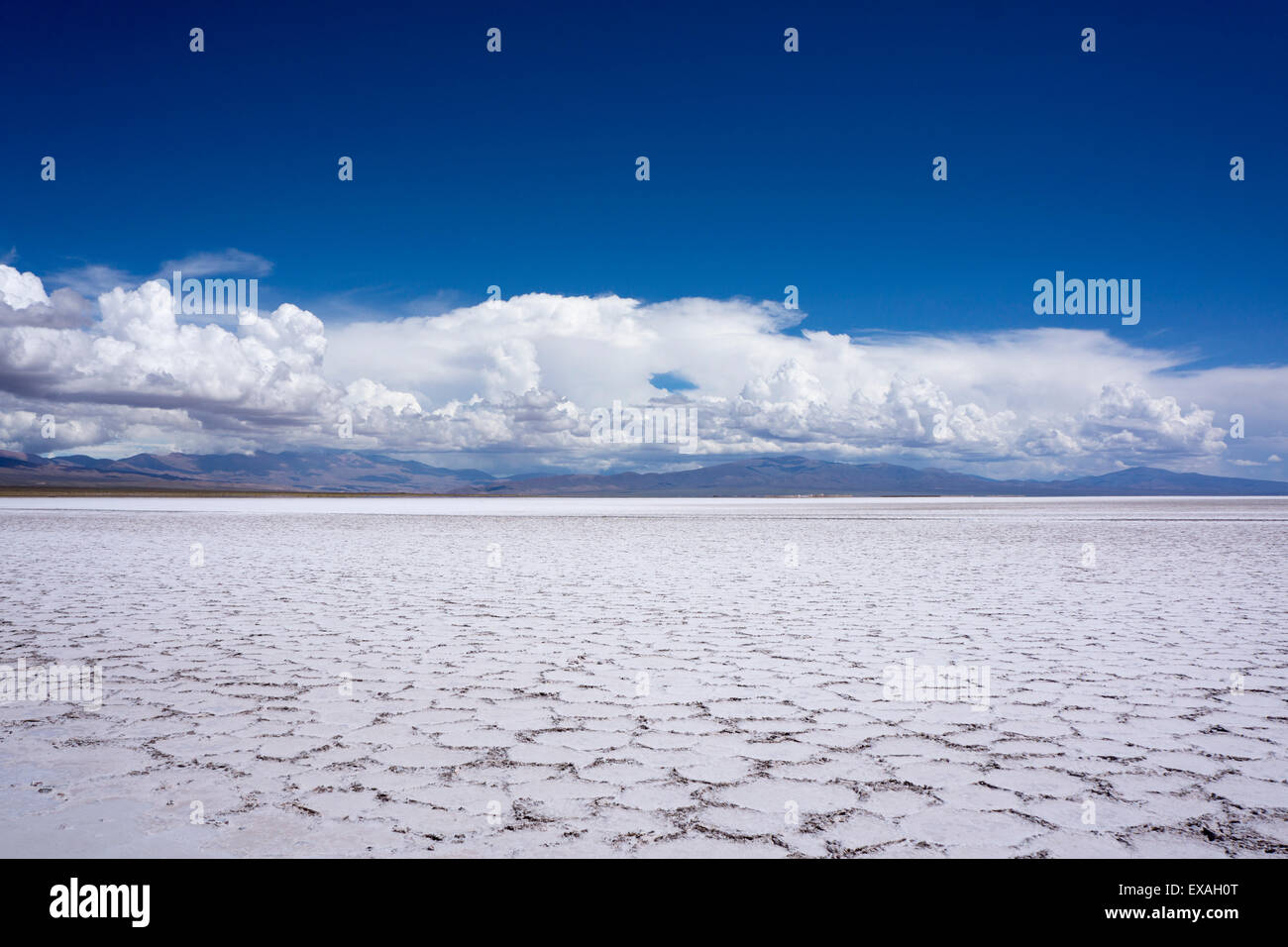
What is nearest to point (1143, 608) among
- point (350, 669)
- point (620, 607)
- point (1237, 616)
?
point (1237, 616)

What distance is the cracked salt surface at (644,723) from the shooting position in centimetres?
242

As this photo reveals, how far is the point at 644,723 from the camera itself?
353cm

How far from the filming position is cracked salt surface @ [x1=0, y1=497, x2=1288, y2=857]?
7.93ft

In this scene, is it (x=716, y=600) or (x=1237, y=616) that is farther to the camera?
(x=716, y=600)

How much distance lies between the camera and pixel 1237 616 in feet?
20.9

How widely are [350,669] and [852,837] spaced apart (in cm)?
328

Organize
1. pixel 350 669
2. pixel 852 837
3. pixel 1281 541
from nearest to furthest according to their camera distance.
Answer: pixel 852 837, pixel 350 669, pixel 1281 541

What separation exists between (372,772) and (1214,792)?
306 centimetres

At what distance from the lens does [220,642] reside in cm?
530
